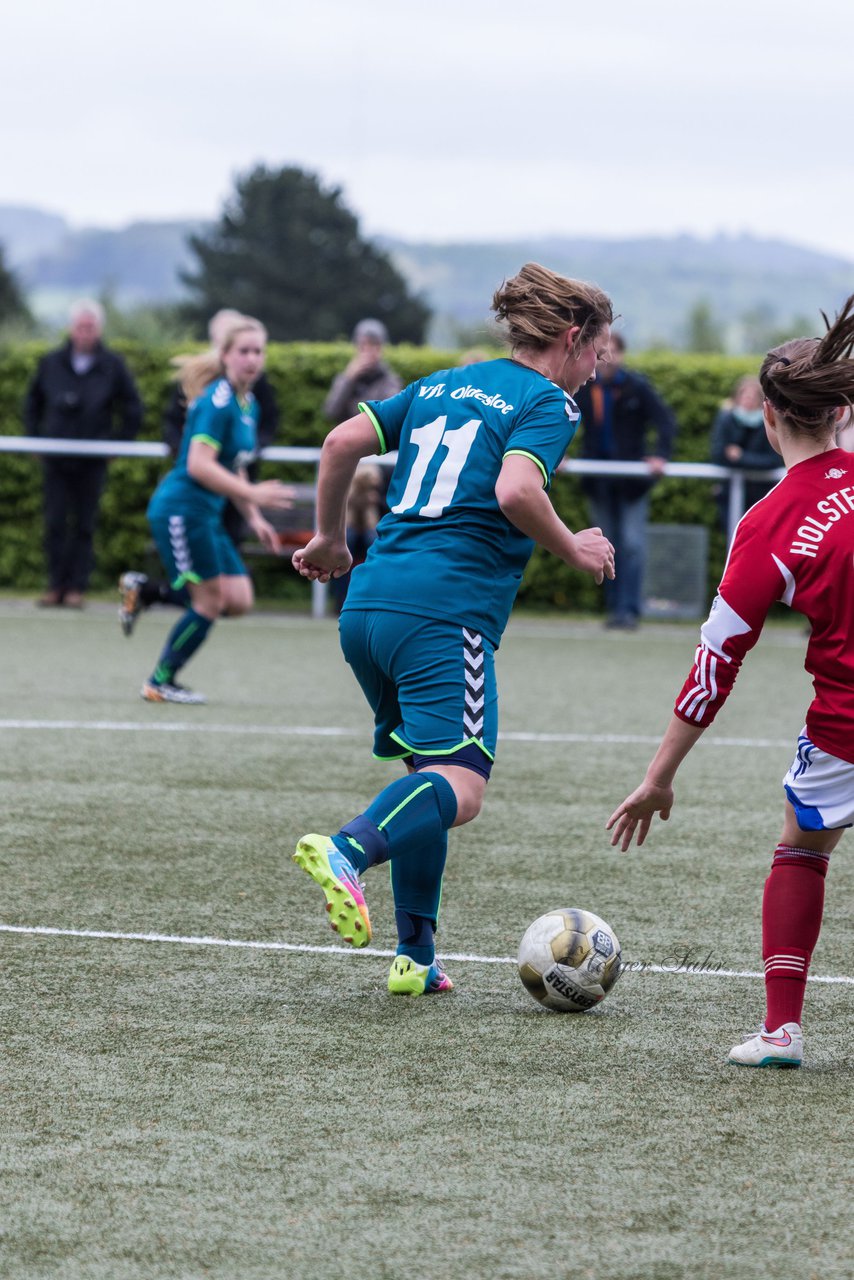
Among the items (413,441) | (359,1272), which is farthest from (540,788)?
(359,1272)

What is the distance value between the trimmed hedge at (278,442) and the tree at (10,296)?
172 feet

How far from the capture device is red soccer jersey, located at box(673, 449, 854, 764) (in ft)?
11.6

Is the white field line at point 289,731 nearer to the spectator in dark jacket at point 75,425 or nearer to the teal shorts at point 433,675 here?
the teal shorts at point 433,675

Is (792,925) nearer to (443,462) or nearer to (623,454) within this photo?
(443,462)

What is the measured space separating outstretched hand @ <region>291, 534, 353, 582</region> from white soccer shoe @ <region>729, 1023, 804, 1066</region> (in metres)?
1.45

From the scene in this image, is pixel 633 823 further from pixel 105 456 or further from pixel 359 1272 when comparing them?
pixel 105 456

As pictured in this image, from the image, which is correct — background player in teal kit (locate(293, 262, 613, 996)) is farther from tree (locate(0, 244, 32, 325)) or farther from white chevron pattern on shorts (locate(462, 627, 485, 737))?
tree (locate(0, 244, 32, 325))

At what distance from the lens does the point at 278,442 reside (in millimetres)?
16828

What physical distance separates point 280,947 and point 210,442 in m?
4.96

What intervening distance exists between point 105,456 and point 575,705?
624cm

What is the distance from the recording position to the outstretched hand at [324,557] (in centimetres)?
434

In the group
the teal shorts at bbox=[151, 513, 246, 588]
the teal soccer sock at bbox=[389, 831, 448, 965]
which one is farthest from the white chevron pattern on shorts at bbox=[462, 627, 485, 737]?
the teal shorts at bbox=[151, 513, 246, 588]

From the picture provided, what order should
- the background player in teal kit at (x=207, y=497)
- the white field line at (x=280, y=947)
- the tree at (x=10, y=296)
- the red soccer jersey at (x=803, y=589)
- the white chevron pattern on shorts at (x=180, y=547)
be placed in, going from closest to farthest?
the red soccer jersey at (x=803, y=589)
the white field line at (x=280, y=947)
the background player in teal kit at (x=207, y=497)
the white chevron pattern on shorts at (x=180, y=547)
the tree at (x=10, y=296)

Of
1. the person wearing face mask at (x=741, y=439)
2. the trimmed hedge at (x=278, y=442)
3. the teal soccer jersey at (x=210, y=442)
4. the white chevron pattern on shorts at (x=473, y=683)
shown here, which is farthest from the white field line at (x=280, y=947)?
the trimmed hedge at (x=278, y=442)
